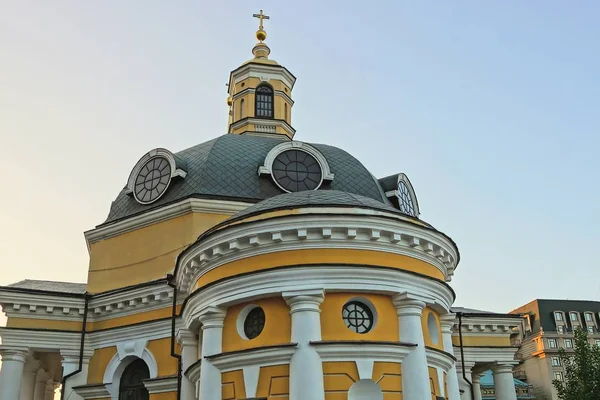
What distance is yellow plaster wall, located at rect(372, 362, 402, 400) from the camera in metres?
13.1

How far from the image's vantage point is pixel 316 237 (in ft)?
45.5

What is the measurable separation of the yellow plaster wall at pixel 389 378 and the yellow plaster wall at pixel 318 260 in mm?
2077

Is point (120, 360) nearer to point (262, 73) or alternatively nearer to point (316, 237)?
point (316, 237)

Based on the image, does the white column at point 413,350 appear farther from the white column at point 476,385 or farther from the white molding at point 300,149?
the white column at point 476,385

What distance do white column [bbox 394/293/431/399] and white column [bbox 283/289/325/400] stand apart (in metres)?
1.74

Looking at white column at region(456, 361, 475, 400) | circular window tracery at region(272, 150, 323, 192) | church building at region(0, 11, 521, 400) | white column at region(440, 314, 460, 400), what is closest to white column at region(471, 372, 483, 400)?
church building at region(0, 11, 521, 400)

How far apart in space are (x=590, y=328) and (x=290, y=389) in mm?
57350

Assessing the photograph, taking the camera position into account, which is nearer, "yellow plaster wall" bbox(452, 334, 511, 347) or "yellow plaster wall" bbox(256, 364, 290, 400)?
"yellow plaster wall" bbox(256, 364, 290, 400)

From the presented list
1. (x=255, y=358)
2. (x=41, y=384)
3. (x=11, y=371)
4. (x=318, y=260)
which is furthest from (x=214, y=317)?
(x=41, y=384)

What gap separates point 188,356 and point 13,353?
684 centimetres

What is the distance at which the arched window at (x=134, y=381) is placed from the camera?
19438mm

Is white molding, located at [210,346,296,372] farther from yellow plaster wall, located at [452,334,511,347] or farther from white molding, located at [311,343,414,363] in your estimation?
yellow plaster wall, located at [452,334,511,347]

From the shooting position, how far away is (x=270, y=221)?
549 inches

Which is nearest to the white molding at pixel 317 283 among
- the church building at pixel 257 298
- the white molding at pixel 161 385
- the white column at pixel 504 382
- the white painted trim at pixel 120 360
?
the church building at pixel 257 298
